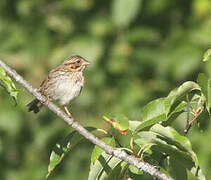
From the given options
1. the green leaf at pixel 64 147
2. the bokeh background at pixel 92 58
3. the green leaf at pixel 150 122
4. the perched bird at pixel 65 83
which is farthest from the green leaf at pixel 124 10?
the green leaf at pixel 150 122

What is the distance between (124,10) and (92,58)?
29.8 inches

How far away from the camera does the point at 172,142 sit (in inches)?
106

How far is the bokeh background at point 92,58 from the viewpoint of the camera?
7246 mm

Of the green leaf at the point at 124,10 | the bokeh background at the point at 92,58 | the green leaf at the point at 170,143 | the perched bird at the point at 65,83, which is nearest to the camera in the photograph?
the green leaf at the point at 170,143

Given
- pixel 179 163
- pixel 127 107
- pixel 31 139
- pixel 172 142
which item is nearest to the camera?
pixel 172 142

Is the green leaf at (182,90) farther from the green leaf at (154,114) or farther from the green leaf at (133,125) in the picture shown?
the green leaf at (133,125)

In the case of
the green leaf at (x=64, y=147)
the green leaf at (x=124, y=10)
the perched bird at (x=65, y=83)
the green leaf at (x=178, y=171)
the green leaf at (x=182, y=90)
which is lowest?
the green leaf at (x=178, y=171)

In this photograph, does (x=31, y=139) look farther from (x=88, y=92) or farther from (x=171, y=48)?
(x=171, y=48)

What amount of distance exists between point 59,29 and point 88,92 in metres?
0.96

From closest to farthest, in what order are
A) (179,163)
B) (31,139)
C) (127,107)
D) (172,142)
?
(172,142), (179,163), (127,107), (31,139)

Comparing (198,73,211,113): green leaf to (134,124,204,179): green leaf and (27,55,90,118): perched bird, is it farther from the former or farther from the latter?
(27,55,90,118): perched bird

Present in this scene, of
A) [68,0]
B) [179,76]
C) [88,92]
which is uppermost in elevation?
[68,0]

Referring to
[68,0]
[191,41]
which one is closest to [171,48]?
[191,41]

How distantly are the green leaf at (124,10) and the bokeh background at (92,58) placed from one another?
15cm
